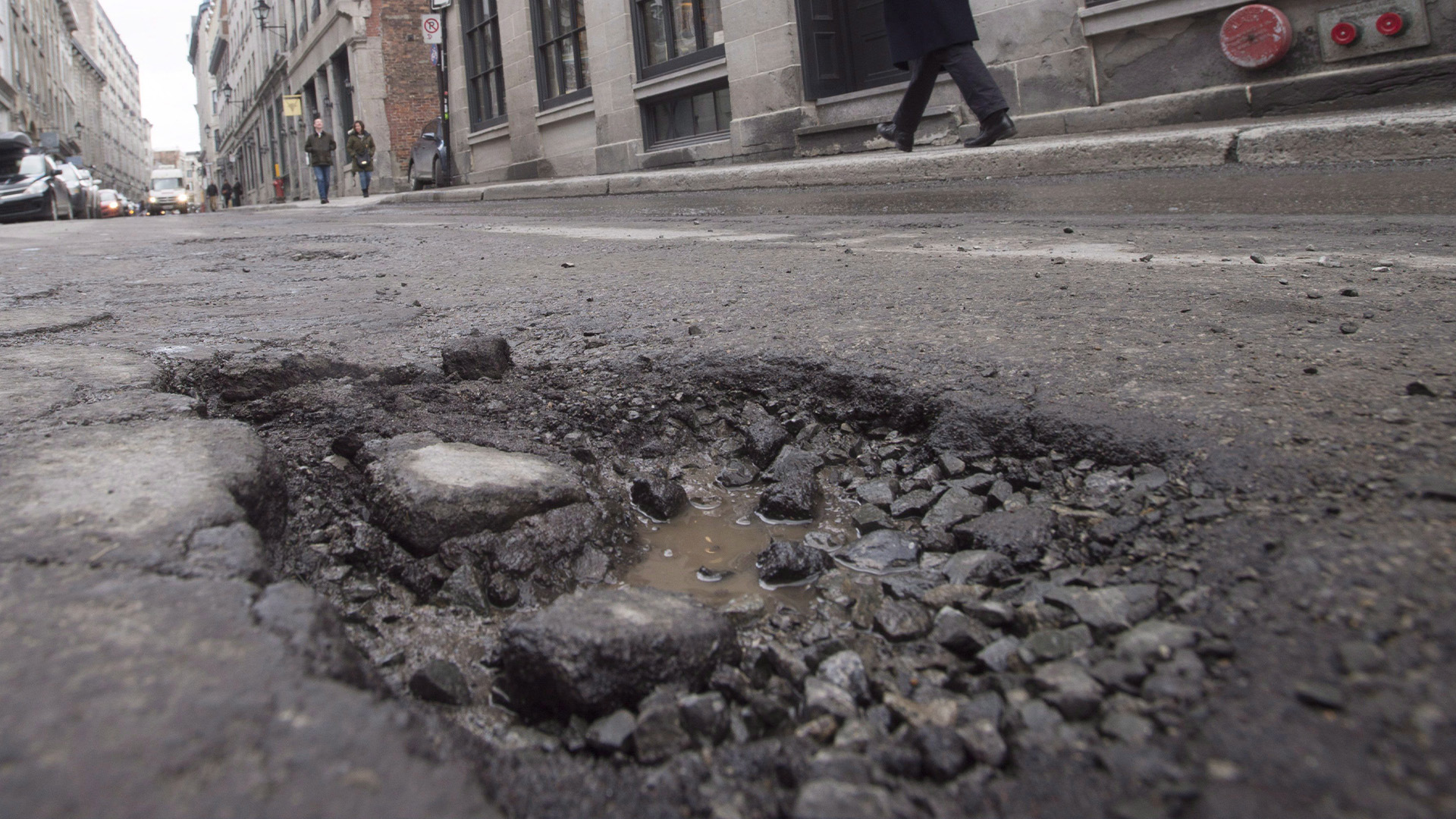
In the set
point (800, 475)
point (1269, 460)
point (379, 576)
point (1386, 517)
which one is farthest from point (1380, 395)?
point (379, 576)

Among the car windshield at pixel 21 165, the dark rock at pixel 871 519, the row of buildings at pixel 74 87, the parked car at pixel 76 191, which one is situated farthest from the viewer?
the row of buildings at pixel 74 87

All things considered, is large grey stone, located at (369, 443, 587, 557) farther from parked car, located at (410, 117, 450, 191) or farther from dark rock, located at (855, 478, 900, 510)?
parked car, located at (410, 117, 450, 191)

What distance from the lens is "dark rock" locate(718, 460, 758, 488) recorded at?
1668 mm

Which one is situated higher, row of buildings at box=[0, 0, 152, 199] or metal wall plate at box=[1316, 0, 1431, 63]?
Result: row of buildings at box=[0, 0, 152, 199]

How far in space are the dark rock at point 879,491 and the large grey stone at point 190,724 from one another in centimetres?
90

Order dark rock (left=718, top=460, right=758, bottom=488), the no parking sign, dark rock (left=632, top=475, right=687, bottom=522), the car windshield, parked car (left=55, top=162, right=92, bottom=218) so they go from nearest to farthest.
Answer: dark rock (left=632, top=475, right=687, bottom=522) < dark rock (left=718, top=460, right=758, bottom=488) < the car windshield < the no parking sign < parked car (left=55, top=162, right=92, bottom=218)

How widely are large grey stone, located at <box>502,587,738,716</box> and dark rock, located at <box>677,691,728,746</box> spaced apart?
0.15ft

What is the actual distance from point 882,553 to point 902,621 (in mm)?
228

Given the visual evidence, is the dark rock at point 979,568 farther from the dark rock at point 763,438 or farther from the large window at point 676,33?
the large window at point 676,33

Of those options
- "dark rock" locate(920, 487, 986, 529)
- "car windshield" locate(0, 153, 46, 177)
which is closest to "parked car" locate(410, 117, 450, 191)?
"car windshield" locate(0, 153, 46, 177)

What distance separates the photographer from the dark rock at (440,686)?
101 centimetres

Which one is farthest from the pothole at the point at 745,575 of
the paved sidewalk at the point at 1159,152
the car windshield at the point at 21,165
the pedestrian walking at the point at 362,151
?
the pedestrian walking at the point at 362,151

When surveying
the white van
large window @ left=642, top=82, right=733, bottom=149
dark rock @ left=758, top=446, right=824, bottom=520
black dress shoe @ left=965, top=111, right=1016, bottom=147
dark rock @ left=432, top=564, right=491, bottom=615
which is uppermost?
the white van

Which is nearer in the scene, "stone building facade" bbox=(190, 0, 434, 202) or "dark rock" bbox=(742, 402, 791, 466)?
"dark rock" bbox=(742, 402, 791, 466)
